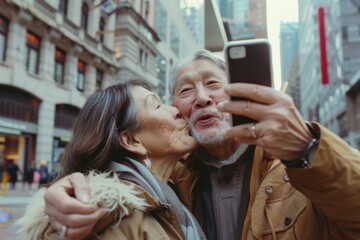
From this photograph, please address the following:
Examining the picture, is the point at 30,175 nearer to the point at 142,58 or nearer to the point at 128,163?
the point at 142,58

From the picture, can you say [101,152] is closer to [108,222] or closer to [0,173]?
[108,222]

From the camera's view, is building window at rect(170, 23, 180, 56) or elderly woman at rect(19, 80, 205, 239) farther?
building window at rect(170, 23, 180, 56)

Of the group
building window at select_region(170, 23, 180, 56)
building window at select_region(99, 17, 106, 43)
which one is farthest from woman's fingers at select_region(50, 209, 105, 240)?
building window at select_region(170, 23, 180, 56)

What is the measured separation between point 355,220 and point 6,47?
18.0 meters

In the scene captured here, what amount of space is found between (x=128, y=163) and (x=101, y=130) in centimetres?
25

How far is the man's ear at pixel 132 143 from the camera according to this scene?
212cm

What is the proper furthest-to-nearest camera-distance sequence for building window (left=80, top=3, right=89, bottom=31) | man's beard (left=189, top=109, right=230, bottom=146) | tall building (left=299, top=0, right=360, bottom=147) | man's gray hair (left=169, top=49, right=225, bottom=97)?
tall building (left=299, top=0, right=360, bottom=147) → building window (left=80, top=3, right=89, bottom=31) → man's gray hair (left=169, top=49, right=225, bottom=97) → man's beard (left=189, top=109, right=230, bottom=146)

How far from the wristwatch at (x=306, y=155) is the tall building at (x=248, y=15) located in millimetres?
786

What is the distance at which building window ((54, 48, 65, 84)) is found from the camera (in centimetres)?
2047

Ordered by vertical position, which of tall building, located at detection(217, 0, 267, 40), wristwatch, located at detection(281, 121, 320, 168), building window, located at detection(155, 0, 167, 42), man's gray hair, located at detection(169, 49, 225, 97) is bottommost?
wristwatch, located at detection(281, 121, 320, 168)

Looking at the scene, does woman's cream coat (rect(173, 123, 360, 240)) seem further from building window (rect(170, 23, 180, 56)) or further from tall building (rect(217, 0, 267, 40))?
building window (rect(170, 23, 180, 56))

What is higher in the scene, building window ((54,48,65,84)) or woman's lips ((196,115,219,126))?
building window ((54,48,65,84))

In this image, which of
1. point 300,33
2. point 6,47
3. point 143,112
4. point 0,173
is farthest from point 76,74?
point 300,33

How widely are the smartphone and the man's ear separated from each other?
0.96 m
